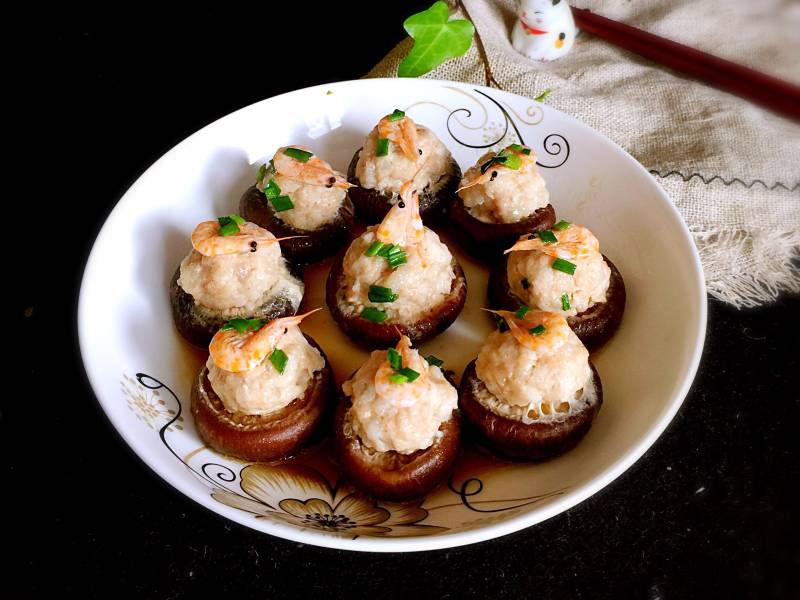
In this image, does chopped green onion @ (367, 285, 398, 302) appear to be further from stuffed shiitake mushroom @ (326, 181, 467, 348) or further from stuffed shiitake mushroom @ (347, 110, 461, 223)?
stuffed shiitake mushroom @ (347, 110, 461, 223)

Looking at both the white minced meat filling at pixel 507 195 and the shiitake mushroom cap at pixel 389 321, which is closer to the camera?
the shiitake mushroom cap at pixel 389 321

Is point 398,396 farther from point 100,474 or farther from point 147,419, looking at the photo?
point 100,474

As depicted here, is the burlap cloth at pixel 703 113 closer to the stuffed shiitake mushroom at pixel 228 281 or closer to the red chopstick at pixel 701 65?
the red chopstick at pixel 701 65

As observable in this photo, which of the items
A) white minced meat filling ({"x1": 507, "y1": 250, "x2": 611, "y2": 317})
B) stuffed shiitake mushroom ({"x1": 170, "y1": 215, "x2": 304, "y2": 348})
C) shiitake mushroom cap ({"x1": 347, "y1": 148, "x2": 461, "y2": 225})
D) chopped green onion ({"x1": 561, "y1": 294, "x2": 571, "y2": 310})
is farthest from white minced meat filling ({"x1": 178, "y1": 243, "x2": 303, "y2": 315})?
chopped green onion ({"x1": 561, "y1": 294, "x2": 571, "y2": 310})

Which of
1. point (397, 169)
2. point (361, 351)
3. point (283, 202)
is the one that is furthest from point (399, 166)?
point (361, 351)

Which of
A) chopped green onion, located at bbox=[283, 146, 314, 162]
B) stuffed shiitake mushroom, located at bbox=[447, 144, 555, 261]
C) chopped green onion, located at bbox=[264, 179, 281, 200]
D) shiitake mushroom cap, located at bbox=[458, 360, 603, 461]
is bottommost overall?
shiitake mushroom cap, located at bbox=[458, 360, 603, 461]

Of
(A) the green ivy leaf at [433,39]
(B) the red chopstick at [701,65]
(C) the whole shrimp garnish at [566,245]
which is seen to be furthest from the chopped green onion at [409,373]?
(B) the red chopstick at [701,65]
